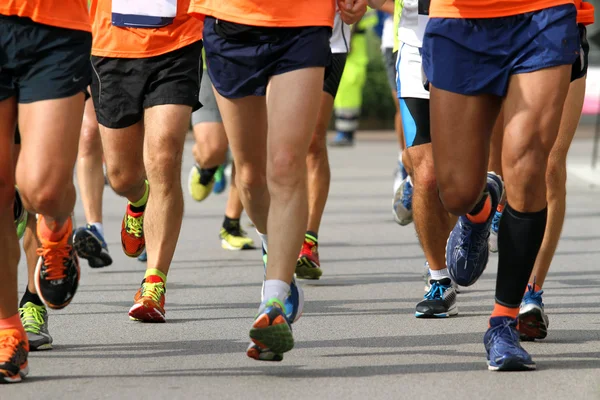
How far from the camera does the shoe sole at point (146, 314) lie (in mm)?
6590

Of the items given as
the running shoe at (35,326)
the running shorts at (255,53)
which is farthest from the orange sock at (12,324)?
the running shorts at (255,53)

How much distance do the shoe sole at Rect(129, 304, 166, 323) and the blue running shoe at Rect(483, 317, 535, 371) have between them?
187 centimetres

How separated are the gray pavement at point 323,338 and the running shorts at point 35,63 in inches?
43.8

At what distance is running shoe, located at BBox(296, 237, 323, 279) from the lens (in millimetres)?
8242

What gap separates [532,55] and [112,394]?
2033 mm

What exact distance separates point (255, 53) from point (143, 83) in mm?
1454

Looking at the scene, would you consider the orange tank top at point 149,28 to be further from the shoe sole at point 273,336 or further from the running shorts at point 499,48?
the shoe sole at point 273,336

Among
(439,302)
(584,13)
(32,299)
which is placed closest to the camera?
(584,13)

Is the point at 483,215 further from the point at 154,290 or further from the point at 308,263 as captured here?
the point at 308,263

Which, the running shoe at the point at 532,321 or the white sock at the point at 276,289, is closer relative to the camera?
the white sock at the point at 276,289

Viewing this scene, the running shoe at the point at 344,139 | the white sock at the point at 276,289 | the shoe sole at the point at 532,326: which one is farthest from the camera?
the running shoe at the point at 344,139

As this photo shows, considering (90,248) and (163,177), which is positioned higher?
(163,177)

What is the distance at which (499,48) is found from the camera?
5.24 meters

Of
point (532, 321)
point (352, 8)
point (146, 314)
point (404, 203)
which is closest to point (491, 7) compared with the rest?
point (352, 8)
